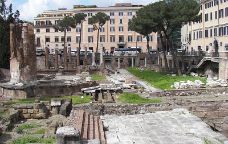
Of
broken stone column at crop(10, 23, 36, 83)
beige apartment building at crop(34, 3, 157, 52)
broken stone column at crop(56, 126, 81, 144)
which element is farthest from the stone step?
beige apartment building at crop(34, 3, 157, 52)

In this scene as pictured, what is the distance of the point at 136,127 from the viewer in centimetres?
2662

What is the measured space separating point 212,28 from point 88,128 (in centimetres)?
6345

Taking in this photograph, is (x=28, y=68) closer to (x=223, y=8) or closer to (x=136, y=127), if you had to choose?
(x=136, y=127)

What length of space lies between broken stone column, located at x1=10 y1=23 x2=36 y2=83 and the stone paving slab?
46.2ft

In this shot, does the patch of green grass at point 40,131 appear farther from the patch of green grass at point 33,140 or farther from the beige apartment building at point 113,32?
the beige apartment building at point 113,32

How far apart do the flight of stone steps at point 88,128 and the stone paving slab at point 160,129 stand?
0.46 m

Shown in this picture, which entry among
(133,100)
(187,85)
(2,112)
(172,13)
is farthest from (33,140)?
(172,13)

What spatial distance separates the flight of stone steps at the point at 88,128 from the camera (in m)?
21.2

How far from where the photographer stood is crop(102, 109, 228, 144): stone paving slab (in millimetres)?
22469

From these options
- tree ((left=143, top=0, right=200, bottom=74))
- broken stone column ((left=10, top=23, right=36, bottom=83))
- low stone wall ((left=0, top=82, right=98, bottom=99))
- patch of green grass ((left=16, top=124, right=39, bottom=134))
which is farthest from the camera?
tree ((left=143, top=0, right=200, bottom=74))

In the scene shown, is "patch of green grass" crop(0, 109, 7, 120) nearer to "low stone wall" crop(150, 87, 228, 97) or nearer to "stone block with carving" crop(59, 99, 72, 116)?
"stone block with carving" crop(59, 99, 72, 116)

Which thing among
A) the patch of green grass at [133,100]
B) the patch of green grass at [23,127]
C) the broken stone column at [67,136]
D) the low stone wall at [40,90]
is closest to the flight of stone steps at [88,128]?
the patch of green grass at [23,127]

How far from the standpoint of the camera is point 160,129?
25891 mm

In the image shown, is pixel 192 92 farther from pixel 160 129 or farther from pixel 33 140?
pixel 33 140
